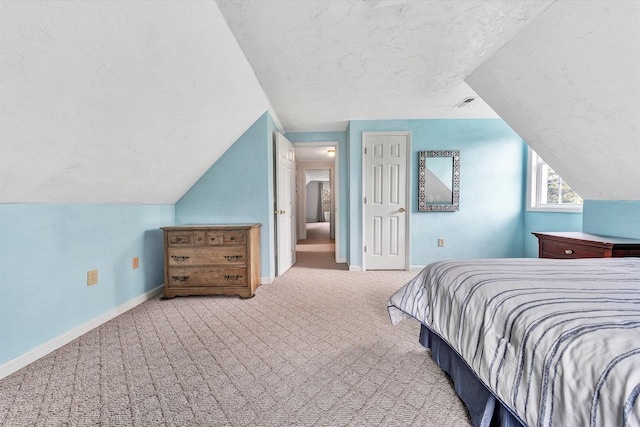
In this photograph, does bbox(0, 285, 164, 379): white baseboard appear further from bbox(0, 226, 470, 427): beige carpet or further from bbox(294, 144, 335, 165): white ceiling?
bbox(294, 144, 335, 165): white ceiling

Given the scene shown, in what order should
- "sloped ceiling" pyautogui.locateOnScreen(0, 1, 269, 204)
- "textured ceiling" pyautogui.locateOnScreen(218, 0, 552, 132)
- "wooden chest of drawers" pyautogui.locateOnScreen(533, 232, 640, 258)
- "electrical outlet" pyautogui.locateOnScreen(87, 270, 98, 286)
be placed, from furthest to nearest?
"electrical outlet" pyautogui.locateOnScreen(87, 270, 98, 286)
"wooden chest of drawers" pyautogui.locateOnScreen(533, 232, 640, 258)
"textured ceiling" pyautogui.locateOnScreen(218, 0, 552, 132)
"sloped ceiling" pyautogui.locateOnScreen(0, 1, 269, 204)

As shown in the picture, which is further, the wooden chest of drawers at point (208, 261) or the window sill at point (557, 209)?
the window sill at point (557, 209)

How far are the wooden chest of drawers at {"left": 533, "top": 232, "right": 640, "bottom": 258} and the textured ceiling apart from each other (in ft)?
5.55

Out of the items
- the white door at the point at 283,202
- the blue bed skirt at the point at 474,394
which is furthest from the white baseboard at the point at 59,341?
the blue bed skirt at the point at 474,394

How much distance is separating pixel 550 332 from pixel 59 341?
2.70 m

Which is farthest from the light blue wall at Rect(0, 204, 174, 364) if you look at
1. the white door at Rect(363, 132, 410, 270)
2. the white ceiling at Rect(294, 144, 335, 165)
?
the white ceiling at Rect(294, 144, 335, 165)

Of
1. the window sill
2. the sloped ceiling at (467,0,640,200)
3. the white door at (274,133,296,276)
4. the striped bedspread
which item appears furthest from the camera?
the white door at (274,133,296,276)

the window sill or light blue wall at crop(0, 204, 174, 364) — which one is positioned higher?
the window sill

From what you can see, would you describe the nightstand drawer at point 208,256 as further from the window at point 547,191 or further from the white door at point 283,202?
the window at point 547,191

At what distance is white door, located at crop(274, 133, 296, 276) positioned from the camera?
11.1ft

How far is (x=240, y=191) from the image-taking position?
3.08 m

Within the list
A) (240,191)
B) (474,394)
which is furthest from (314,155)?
(474,394)

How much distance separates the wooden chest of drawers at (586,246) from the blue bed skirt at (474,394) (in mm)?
1577

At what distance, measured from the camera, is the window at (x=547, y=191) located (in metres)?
3.15
